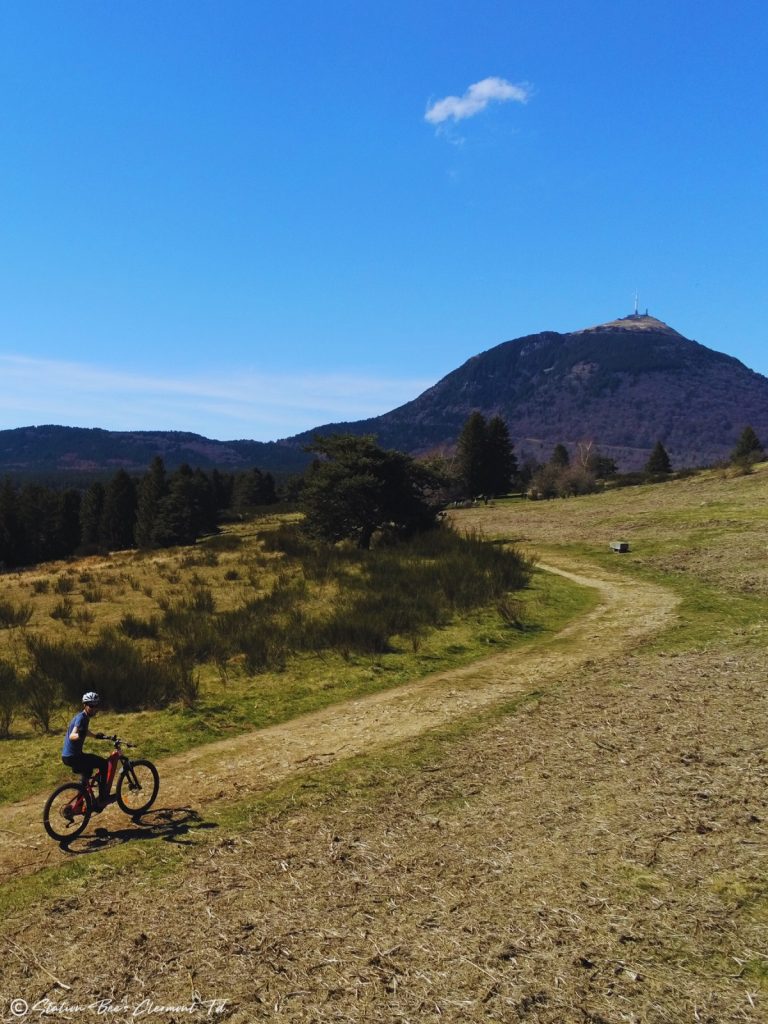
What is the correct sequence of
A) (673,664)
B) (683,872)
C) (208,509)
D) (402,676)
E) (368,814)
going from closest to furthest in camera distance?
(683,872) < (368,814) < (673,664) < (402,676) < (208,509)

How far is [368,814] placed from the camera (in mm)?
6660

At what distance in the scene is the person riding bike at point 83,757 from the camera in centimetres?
662

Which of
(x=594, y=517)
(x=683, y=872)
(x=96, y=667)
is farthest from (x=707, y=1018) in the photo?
(x=594, y=517)

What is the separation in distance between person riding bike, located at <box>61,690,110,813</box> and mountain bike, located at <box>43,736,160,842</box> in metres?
0.06

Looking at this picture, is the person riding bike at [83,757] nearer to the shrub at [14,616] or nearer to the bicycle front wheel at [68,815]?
the bicycle front wheel at [68,815]

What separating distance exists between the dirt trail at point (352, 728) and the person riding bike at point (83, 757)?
16.6 inches

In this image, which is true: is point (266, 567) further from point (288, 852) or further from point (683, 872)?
point (683, 872)

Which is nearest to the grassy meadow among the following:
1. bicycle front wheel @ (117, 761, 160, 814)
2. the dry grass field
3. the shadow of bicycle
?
the dry grass field

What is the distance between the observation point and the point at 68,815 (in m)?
6.41

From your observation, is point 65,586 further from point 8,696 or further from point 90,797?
point 90,797

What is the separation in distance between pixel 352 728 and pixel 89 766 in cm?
388

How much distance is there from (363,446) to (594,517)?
15.4 metres

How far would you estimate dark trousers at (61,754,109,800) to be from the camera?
6.66 metres

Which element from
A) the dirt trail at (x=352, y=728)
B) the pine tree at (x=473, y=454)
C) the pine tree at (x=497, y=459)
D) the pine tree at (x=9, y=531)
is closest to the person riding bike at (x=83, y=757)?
the dirt trail at (x=352, y=728)
